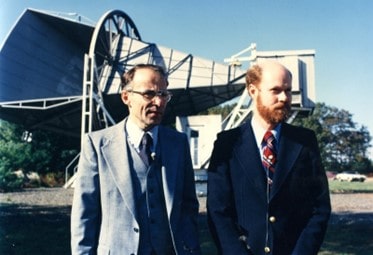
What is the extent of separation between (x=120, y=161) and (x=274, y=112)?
106 cm

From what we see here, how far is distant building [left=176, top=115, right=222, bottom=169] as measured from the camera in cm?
2107

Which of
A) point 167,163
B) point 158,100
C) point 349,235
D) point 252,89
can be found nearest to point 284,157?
point 252,89

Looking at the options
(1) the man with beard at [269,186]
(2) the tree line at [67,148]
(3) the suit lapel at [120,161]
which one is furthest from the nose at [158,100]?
(2) the tree line at [67,148]

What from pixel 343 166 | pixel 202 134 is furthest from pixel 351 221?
pixel 202 134

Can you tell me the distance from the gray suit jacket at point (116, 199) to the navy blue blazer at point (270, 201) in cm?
20

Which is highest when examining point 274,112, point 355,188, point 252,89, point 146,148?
point 252,89

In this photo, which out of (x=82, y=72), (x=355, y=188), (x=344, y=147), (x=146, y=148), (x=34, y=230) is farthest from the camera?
(x=82, y=72)

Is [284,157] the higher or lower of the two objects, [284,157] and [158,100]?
the lower

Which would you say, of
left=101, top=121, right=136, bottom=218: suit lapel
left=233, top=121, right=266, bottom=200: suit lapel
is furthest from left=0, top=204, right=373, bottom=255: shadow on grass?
left=233, top=121, right=266, bottom=200: suit lapel

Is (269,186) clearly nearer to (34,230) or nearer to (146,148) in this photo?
(146,148)

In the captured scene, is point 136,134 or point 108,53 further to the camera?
point 108,53

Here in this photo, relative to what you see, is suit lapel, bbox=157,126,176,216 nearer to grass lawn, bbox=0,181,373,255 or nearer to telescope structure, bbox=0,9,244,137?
grass lawn, bbox=0,181,373,255

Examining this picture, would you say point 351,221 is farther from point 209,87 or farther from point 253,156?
point 209,87

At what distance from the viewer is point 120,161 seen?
10.4 ft
